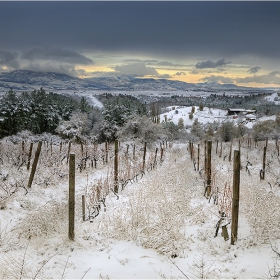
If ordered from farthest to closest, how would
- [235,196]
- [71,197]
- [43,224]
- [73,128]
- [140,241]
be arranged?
[73,128] → [43,224] → [140,241] → [71,197] → [235,196]

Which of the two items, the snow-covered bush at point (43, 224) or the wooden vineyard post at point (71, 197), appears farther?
the snow-covered bush at point (43, 224)

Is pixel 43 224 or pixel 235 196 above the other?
pixel 235 196

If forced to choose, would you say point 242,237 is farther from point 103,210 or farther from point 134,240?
point 103,210

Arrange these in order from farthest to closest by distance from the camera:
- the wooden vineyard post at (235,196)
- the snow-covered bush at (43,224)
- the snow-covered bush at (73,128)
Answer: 1. the snow-covered bush at (73,128)
2. the snow-covered bush at (43,224)
3. the wooden vineyard post at (235,196)

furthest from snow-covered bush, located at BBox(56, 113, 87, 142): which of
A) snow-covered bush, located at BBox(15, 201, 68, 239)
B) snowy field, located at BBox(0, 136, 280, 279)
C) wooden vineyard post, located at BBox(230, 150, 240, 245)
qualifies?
wooden vineyard post, located at BBox(230, 150, 240, 245)

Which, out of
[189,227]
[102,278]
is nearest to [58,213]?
[102,278]

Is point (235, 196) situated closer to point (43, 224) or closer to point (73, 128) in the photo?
point (43, 224)

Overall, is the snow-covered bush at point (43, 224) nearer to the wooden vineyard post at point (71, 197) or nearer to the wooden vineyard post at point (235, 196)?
the wooden vineyard post at point (71, 197)

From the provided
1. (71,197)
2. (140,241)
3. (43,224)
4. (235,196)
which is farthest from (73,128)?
(235,196)

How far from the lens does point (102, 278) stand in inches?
204

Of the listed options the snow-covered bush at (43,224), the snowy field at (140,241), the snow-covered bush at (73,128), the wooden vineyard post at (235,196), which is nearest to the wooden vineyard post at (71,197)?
the snowy field at (140,241)

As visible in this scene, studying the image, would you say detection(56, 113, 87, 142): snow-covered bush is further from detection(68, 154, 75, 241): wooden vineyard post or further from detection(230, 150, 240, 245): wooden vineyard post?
detection(230, 150, 240, 245): wooden vineyard post

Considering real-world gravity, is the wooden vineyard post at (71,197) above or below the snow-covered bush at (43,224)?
above

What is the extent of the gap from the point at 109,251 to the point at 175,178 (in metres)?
6.59
